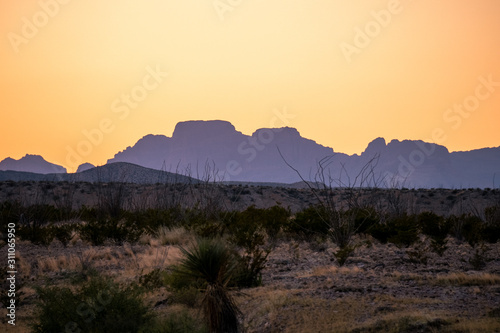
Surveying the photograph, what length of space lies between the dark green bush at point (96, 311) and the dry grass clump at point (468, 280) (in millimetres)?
5543

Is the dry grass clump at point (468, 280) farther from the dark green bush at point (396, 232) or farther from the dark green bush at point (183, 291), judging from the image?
the dark green bush at point (396, 232)

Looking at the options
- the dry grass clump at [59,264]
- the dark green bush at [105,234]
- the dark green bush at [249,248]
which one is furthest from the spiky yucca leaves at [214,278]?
the dark green bush at [105,234]

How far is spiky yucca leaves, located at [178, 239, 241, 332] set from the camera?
699cm

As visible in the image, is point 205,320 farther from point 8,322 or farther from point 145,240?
point 145,240

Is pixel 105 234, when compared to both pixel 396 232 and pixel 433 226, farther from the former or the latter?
pixel 433 226

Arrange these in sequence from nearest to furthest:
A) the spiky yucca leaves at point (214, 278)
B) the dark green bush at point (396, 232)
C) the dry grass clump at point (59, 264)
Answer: the spiky yucca leaves at point (214, 278) < the dry grass clump at point (59, 264) < the dark green bush at point (396, 232)

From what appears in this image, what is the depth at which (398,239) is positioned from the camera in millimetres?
14641

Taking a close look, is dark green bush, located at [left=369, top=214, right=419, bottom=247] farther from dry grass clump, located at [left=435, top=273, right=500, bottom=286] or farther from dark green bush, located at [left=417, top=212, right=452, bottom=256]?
dry grass clump, located at [left=435, top=273, right=500, bottom=286]

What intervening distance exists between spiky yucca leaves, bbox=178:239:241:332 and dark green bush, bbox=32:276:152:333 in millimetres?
970

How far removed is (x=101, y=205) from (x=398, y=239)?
1583 centimetres

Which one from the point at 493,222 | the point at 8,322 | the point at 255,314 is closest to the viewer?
the point at 255,314

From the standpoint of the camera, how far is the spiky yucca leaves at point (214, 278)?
22.9ft

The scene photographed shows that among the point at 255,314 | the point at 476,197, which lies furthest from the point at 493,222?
the point at 476,197

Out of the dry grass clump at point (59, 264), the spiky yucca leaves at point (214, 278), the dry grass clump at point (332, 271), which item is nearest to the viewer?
the spiky yucca leaves at point (214, 278)
